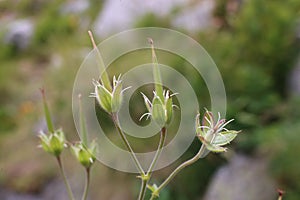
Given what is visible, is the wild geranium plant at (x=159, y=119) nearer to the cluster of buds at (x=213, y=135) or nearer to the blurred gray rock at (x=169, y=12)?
the cluster of buds at (x=213, y=135)

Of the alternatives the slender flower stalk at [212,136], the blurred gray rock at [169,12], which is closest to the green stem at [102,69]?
the slender flower stalk at [212,136]

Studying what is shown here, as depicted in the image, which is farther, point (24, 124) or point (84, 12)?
point (84, 12)

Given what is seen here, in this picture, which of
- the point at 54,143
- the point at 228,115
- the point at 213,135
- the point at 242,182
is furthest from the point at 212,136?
the point at 242,182

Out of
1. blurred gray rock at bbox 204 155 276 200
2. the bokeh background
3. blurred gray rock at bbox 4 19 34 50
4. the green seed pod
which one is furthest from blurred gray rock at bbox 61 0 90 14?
the green seed pod

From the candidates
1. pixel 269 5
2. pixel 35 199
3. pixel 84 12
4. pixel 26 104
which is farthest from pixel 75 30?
pixel 269 5

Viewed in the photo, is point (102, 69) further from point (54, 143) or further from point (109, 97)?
point (54, 143)

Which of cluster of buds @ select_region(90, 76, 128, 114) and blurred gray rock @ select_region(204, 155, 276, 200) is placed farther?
blurred gray rock @ select_region(204, 155, 276, 200)

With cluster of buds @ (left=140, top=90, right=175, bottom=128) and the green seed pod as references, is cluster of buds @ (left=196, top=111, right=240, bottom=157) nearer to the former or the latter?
cluster of buds @ (left=140, top=90, right=175, bottom=128)

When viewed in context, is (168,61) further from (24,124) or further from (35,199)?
(24,124)
